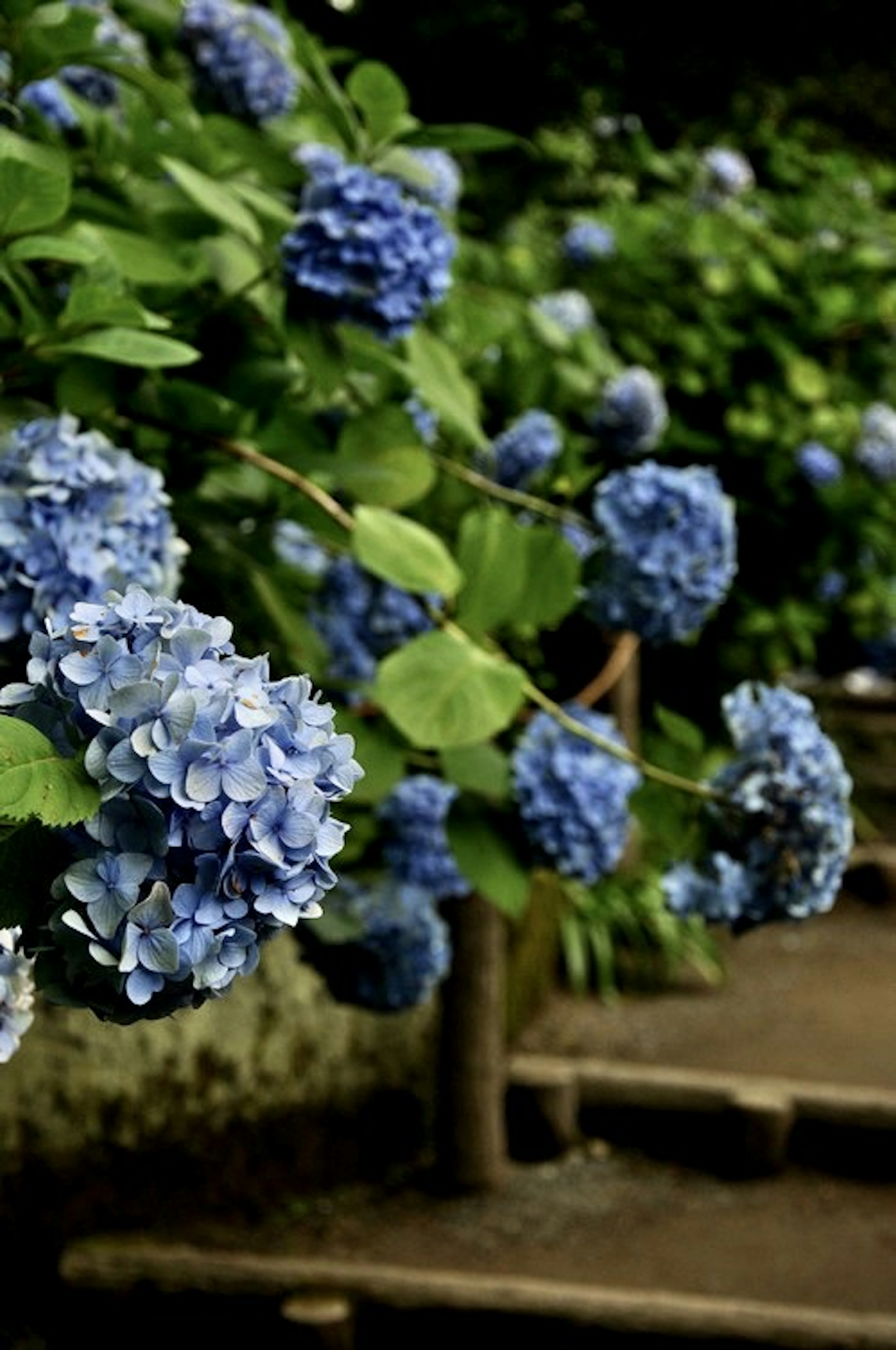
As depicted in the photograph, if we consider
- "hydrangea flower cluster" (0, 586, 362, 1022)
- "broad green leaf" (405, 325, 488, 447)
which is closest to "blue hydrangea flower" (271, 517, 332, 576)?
"broad green leaf" (405, 325, 488, 447)

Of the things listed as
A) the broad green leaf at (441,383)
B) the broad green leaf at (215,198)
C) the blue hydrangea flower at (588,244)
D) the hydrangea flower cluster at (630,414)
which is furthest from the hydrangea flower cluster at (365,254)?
the blue hydrangea flower at (588,244)

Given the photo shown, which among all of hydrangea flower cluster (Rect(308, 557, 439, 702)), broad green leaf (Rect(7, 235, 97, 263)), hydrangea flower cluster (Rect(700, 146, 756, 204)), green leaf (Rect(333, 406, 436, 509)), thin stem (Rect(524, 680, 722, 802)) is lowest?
hydrangea flower cluster (Rect(700, 146, 756, 204))

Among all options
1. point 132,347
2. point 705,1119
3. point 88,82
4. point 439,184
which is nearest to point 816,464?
point 705,1119

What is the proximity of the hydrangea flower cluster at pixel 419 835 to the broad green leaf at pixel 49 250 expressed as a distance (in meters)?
0.79

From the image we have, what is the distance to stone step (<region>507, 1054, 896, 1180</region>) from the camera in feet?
11.9

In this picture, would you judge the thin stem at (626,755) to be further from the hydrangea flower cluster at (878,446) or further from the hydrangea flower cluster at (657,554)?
the hydrangea flower cluster at (878,446)

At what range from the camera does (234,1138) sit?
3154 mm

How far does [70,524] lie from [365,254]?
34cm

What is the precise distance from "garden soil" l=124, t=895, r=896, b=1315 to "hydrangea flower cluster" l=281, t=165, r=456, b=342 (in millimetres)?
1425

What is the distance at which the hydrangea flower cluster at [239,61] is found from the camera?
6.23 feet

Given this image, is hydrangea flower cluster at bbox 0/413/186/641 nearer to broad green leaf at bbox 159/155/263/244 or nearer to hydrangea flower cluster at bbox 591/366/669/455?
broad green leaf at bbox 159/155/263/244

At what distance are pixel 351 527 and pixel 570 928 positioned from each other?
125 inches

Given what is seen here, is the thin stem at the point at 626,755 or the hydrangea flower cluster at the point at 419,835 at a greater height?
the thin stem at the point at 626,755

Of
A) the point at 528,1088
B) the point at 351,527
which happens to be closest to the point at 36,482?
the point at 351,527
